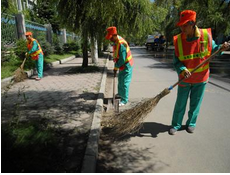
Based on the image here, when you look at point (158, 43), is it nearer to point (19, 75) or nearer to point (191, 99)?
point (19, 75)

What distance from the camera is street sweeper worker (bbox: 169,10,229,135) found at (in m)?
2.75

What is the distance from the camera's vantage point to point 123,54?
171 inches

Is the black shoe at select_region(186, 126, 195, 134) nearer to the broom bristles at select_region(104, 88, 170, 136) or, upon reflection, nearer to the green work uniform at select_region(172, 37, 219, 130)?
the green work uniform at select_region(172, 37, 219, 130)

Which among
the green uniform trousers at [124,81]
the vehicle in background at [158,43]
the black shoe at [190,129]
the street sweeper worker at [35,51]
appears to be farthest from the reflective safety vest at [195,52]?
the vehicle in background at [158,43]

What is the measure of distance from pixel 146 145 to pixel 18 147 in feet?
5.89

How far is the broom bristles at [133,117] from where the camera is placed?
321cm

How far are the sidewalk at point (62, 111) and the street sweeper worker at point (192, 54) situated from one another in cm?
177

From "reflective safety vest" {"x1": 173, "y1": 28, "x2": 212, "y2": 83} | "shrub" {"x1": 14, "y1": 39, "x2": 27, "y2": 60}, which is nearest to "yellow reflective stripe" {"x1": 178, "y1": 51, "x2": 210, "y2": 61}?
"reflective safety vest" {"x1": 173, "y1": 28, "x2": 212, "y2": 83}

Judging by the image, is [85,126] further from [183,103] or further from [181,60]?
[181,60]

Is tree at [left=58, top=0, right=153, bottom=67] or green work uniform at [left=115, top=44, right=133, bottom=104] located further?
tree at [left=58, top=0, right=153, bottom=67]

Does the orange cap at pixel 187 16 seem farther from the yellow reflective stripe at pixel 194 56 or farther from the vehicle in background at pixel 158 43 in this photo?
the vehicle in background at pixel 158 43

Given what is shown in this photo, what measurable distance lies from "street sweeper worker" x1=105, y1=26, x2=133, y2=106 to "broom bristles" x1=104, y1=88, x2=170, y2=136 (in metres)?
1.24

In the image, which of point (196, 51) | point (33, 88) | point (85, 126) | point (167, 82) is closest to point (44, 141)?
point (85, 126)

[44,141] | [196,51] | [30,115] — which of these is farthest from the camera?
[30,115]
